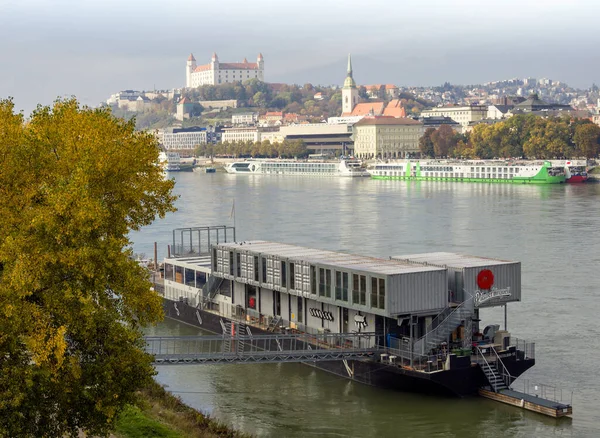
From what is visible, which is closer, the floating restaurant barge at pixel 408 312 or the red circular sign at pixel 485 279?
the floating restaurant barge at pixel 408 312

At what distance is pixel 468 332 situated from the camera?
19141mm

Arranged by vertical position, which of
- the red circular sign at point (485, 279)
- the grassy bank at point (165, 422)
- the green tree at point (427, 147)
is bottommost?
the grassy bank at point (165, 422)

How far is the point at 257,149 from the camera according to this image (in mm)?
156250

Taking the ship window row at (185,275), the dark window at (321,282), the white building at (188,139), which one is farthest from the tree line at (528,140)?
the dark window at (321,282)

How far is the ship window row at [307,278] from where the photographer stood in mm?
19219

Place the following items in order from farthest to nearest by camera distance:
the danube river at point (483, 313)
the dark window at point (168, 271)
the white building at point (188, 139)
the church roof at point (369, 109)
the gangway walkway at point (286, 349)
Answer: the white building at point (188, 139) < the church roof at point (369, 109) < the dark window at point (168, 271) < the gangway walkway at point (286, 349) < the danube river at point (483, 313)

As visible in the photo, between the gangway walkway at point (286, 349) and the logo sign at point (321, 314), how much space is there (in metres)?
0.51

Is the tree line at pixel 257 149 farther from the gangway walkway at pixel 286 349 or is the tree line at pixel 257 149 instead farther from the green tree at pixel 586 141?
the gangway walkway at pixel 286 349

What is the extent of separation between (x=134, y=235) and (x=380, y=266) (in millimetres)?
27940

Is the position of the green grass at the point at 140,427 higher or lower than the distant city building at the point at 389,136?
lower

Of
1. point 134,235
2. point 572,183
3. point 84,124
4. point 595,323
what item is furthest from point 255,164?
point 84,124

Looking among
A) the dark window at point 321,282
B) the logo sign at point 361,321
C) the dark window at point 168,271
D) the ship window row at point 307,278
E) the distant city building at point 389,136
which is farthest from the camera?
the distant city building at point 389,136

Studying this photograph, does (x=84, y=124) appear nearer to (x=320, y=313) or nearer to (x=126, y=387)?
(x=126, y=387)

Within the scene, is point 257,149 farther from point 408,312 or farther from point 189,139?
point 408,312
